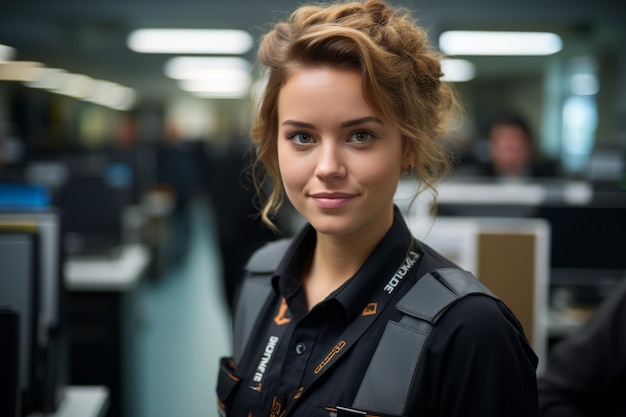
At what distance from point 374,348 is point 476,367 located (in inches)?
6.3

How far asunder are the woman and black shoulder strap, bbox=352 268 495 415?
1 centimetres

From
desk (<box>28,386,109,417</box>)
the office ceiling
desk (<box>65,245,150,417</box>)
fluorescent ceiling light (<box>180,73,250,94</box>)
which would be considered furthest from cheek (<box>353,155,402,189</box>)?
fluorescent ceiling light (<box>180,73,250,94</box>)

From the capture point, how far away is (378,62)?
37.9 inches

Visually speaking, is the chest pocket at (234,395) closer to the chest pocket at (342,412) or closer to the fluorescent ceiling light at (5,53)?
the chest pocket at (342,412)

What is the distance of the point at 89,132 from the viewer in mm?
17453

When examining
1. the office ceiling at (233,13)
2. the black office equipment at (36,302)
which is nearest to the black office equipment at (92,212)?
the black office equipment at (36,302)

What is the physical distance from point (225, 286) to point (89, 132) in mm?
15342

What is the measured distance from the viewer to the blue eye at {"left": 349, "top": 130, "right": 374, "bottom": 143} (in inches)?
38.8

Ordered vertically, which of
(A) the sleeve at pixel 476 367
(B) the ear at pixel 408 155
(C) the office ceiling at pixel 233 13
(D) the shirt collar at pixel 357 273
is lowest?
(A) the sleeve at pixel 476 367

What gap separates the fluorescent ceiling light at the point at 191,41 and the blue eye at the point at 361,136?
5805mm

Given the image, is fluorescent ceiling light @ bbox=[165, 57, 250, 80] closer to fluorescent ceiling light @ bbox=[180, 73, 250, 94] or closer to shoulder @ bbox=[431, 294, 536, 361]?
fluorescent ceiling light @ bbox=[180, 73, 250, 94]

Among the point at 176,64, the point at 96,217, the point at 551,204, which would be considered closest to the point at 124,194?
the point at 96,217

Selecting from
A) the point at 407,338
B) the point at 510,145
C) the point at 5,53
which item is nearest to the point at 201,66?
the point at 510,145

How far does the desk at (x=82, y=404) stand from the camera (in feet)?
5.23
